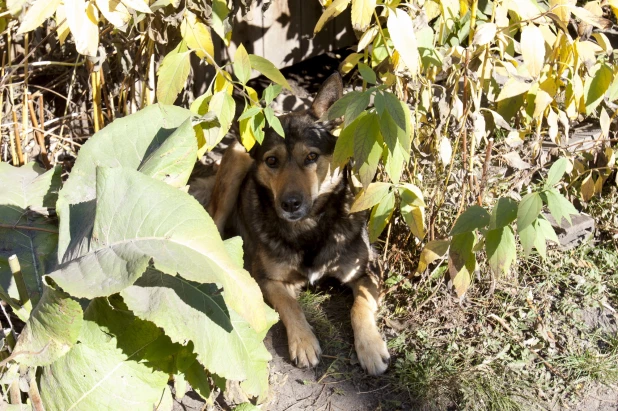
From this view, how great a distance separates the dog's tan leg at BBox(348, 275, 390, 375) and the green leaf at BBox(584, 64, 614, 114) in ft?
4.89

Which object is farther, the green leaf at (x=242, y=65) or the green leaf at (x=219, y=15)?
the green leaf at (x=219, y=15)

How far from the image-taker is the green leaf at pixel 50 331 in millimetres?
1832

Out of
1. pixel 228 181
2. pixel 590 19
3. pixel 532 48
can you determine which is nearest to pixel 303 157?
pixel 228 181

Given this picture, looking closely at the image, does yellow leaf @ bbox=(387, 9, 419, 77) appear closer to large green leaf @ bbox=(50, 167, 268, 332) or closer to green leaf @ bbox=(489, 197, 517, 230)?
green leaf @ bbox=(489, 197, 517, 230)

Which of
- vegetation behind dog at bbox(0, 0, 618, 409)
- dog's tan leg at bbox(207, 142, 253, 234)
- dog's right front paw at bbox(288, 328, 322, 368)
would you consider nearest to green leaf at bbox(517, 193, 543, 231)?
vegetation behind dog at bbox(0, 0, 618, 409)

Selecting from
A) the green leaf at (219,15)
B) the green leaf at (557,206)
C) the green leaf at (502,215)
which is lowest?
the green leaf at (502,215)

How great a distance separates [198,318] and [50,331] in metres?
0.45

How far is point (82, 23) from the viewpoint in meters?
1.96

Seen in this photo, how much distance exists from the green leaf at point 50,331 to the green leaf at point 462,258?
163cm

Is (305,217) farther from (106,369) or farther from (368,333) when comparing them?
(106,369)

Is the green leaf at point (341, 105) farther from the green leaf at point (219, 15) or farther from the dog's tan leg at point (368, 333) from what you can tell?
the dog's tan leg at point (368, 333)

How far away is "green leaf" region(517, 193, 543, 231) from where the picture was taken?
230 centimetres

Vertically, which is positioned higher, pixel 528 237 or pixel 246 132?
pixel 246 132

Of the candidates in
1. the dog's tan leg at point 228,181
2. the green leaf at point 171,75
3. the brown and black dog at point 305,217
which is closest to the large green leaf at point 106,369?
the green leaf at point 171,75
